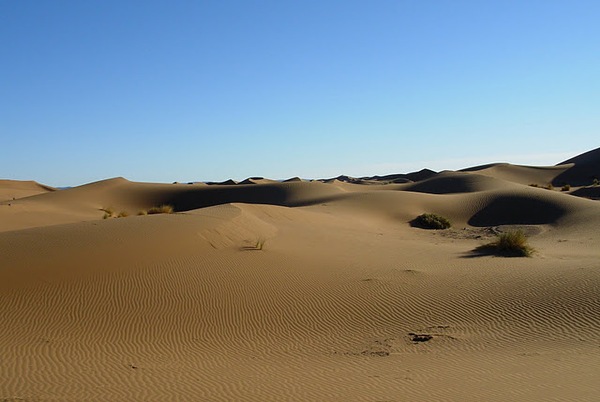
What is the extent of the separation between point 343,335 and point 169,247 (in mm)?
Result: 6066

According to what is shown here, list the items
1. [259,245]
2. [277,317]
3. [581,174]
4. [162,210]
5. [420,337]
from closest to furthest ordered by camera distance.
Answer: [420,337] < [277,317] < [259,245] < [162,210] < [581,174]

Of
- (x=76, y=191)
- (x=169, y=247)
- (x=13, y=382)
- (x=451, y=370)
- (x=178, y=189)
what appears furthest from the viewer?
(x=178, y=189)

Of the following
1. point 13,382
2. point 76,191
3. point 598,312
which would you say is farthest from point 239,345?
point 76,191

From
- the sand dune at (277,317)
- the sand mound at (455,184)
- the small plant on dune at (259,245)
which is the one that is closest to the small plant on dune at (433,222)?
the sand dune at (277,317)

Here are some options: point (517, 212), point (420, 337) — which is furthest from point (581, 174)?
point (420, 337)

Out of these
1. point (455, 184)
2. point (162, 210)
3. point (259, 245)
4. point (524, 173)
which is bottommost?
point (259, 245)

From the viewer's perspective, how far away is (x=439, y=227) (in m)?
29.5

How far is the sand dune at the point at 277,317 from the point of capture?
21.5ft

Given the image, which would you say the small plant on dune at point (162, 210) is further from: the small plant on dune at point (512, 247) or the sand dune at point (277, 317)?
the small plant on dune at point (512, 247)

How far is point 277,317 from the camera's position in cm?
1018

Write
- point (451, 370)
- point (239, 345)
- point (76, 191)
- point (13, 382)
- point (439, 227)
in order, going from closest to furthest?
point (13, 382) → point (451, 370) → point (239, 345) → point (439, 227) → point (76, 191)

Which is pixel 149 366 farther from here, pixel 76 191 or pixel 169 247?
pixel 76 191

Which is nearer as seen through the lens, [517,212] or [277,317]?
[277,317]

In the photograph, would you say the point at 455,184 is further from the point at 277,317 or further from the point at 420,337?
the point at 420,337
